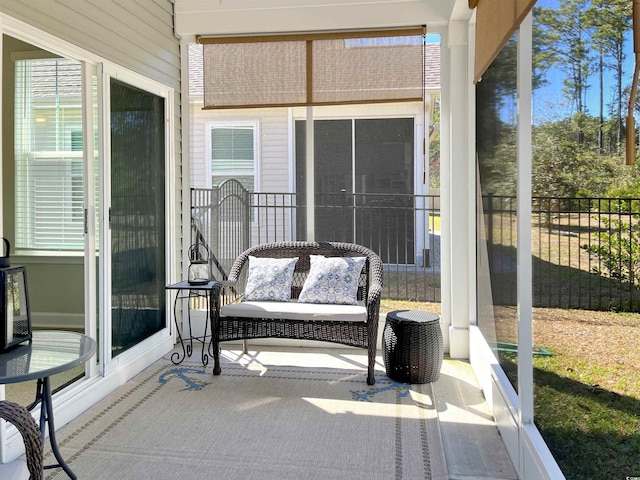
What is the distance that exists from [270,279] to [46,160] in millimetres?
2180

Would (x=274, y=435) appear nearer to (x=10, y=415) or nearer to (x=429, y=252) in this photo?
(x=10, y=415)

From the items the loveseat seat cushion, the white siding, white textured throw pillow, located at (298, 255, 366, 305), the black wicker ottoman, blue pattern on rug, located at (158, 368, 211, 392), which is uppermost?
the white siding

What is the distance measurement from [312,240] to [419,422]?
2073 mm

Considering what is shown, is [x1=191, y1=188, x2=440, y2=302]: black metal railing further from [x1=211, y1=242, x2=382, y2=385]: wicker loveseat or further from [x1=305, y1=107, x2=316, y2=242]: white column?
[x1=211, y1=242, x2=382, y2=385]: wicker loveseat

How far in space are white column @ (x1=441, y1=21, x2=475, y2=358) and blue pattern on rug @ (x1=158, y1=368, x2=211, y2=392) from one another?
2.00 meters

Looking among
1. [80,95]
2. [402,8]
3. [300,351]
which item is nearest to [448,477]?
[300,351]

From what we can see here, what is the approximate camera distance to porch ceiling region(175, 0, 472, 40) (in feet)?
14.0

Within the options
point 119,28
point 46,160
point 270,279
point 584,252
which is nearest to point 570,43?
point 584,252

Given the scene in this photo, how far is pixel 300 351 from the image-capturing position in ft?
15.0

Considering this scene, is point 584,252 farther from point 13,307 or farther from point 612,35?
point 13,307

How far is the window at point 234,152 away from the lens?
186 inches

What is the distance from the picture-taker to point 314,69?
445 cm

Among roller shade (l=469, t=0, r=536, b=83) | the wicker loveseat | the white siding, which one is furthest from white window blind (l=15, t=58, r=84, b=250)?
roller shade (l=469, t=0, r=536, b=83)

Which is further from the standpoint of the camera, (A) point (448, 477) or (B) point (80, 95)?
(B) point (80, 95)
